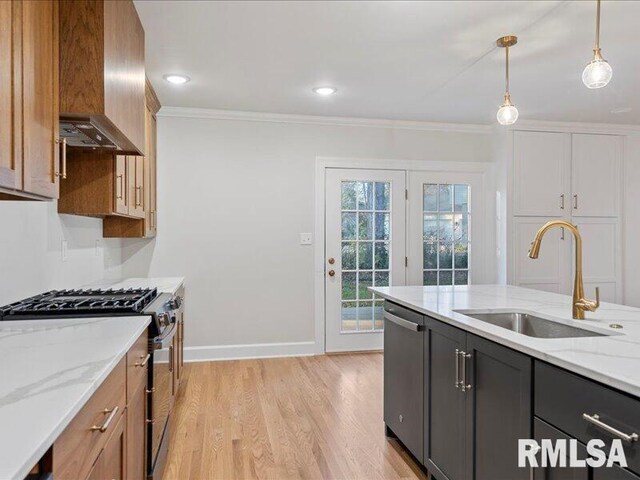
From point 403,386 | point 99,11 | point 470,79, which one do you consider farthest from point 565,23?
point 99,11

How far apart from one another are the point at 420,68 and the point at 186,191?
2405 mm

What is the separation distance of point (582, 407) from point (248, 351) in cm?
351

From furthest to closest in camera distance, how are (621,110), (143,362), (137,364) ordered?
1. (621,110)
2. (143,362)
3. (137,364)

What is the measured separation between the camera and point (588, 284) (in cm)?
468

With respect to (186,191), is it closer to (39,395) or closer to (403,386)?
(403,386)

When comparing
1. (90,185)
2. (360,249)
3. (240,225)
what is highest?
(90,185)

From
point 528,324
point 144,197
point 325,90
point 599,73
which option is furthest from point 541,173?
point 144,197

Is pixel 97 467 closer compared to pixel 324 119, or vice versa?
pixel 97 467

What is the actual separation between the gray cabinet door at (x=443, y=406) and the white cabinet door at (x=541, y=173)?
308cm

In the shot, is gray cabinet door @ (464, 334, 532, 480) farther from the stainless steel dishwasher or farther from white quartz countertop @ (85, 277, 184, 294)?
white quartz countertop @ (85, 277, 184, 294)

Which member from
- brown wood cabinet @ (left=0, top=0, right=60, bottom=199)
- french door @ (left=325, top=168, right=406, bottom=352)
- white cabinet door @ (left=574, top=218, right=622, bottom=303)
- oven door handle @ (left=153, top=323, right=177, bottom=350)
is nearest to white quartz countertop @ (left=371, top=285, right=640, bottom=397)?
oven door handle @ (left=153, top=323, right=177, bottom=350)

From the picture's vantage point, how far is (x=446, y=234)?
4770 mm

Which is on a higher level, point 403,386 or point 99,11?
point 99,11

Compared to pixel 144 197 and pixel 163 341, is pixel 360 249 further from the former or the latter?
pixel 163 341
